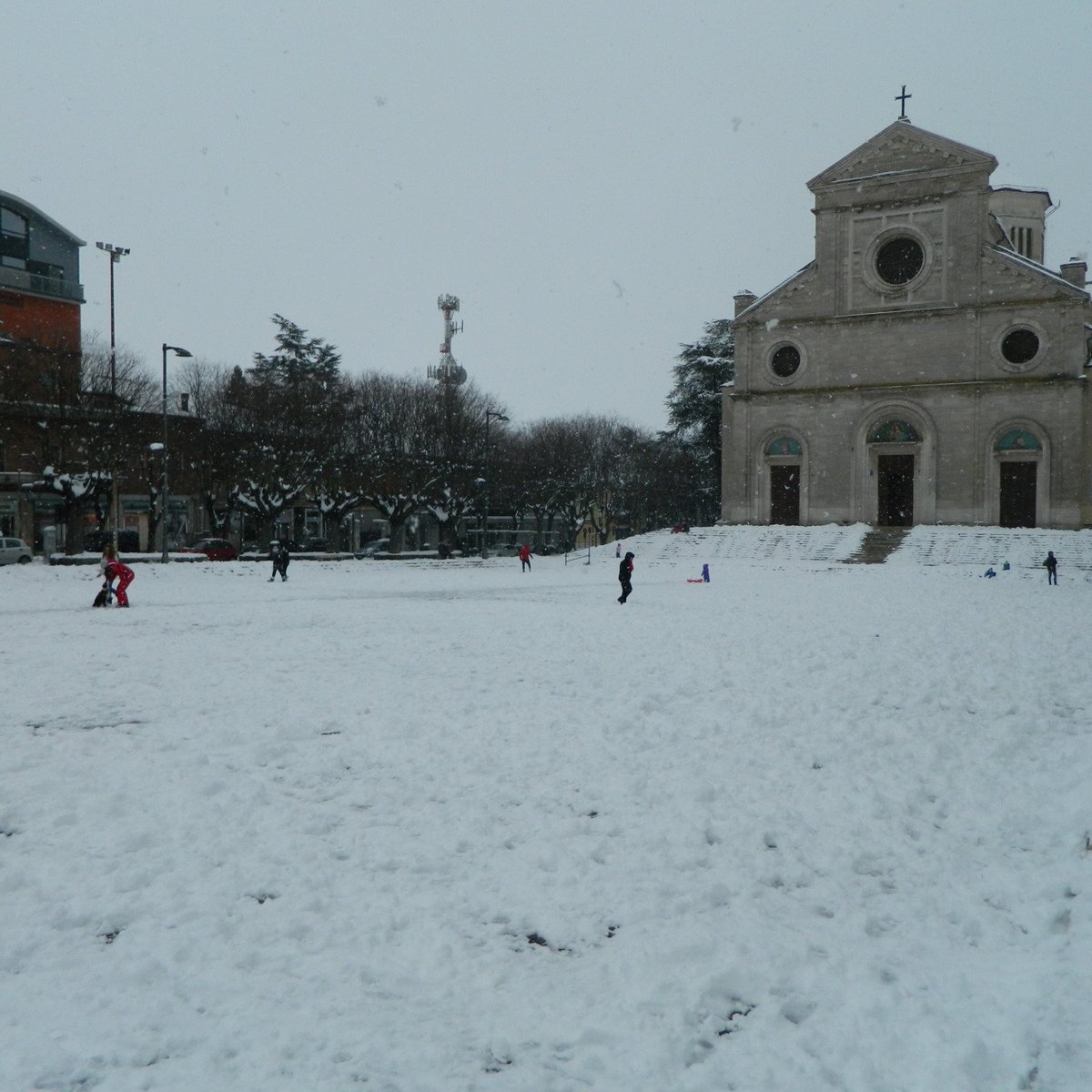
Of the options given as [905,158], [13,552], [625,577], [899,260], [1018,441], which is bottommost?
[625,577]

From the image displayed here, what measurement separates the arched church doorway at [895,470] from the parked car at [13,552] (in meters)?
40.1

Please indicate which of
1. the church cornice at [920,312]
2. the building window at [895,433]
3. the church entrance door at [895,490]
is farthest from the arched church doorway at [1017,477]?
the church cornice at [920,312]

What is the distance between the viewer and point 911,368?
153 feet

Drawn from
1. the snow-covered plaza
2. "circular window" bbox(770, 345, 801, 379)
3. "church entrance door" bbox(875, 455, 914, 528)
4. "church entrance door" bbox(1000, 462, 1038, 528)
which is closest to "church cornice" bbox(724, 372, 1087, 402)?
"circular window" bbox(770, 345, 801, 379)

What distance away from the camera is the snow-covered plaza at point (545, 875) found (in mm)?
3883

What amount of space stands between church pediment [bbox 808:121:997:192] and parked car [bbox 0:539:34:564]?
4273cm

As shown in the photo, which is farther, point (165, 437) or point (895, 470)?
point (895, 470)

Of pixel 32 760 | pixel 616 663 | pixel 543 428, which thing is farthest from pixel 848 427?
pixel 32 760

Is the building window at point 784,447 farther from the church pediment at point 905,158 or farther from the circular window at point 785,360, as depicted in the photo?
the church pediment at point 905,158

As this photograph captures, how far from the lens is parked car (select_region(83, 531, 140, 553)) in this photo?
4291 centimetres

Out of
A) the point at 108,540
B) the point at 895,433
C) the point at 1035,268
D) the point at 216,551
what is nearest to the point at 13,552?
the point at 108,540

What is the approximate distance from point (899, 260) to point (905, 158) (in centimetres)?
505

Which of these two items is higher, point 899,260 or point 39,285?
point 39,285

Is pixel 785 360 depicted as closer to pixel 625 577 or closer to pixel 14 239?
pixel 625 577
